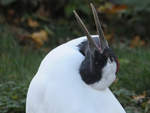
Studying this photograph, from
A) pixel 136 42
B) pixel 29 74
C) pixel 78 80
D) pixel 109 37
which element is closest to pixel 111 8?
pixel 109 37

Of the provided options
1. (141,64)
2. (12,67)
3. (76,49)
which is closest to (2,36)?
(12,67)

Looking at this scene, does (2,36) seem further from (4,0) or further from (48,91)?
(48,91)

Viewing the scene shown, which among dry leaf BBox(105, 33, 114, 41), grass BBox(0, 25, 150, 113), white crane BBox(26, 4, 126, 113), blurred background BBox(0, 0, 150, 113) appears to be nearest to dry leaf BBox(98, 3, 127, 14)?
blurred background BBox(0, 0, 150, 113)

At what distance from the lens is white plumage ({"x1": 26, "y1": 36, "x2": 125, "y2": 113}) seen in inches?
105

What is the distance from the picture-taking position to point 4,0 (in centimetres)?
714

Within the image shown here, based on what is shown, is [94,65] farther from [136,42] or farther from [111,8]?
[111,8]

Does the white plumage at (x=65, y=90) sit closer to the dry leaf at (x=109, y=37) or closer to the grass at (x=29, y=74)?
the grass at (x=29, y=74)

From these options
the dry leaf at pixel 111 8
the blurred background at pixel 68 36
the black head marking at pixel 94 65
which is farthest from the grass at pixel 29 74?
the black head marking at pixel 94 65

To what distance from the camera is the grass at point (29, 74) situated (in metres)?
4.30

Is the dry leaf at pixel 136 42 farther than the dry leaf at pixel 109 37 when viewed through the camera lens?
No

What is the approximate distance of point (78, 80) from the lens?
107 inches

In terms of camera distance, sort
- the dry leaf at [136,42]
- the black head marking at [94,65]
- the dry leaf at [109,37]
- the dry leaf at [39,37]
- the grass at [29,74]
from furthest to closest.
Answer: the dry leaf at [109,37]
the dry leaf at [136,42]
the dry leaf at [39,37]
the grass at [29,74]
the black head marking at [94,65]

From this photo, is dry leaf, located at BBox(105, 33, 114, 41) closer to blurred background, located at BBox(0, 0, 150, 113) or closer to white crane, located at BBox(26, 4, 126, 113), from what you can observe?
blurred background, located at BBox(0, 0, 150, 113)

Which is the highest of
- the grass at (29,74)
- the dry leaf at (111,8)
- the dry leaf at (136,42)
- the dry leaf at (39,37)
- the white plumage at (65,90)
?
the white plumage at (65,90)
